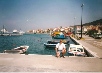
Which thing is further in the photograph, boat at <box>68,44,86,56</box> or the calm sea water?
the calm sea water

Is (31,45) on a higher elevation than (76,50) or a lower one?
lower

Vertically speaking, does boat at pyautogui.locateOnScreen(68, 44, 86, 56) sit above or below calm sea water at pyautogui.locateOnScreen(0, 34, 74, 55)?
above

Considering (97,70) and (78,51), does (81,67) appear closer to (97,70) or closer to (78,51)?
(97,70)

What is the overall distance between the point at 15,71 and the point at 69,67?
221 cm

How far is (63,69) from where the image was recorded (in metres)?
7.82

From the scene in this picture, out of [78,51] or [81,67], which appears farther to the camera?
[78,51]

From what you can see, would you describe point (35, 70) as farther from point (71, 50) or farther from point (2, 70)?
point (71, 50)

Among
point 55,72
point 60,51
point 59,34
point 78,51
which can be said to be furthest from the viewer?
point 59,34

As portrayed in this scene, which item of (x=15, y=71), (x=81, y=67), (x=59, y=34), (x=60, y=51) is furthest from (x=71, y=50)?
(x=59, y=34)

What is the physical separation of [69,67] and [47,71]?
3.91 feet

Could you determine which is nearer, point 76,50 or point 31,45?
point 76,50

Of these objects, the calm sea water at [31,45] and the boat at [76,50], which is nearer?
the boat at [76,50]

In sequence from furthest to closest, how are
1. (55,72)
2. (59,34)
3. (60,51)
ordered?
1. (59,34)
2. (60,51)
3. (55,72)

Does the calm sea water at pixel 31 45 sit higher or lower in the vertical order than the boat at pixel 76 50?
lower
